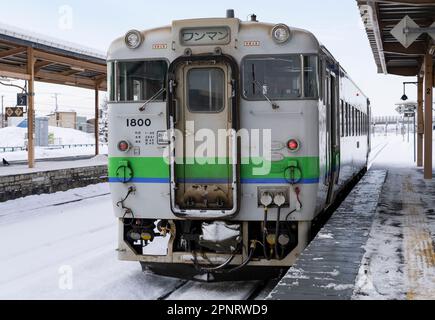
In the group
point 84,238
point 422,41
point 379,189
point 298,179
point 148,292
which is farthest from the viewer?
point 422,41

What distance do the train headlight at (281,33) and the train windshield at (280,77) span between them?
0.20 meters

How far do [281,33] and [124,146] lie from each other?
2.32 meters

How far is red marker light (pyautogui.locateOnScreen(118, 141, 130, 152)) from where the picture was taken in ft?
23.1

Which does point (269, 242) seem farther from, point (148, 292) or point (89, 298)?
point (89, 298)

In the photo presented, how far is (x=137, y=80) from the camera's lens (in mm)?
7074

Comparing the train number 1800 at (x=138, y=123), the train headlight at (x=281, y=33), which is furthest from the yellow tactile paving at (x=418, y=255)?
the train number 1800 at (x=138, y=123)

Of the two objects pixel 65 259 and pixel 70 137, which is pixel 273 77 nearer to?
pixel 65 259

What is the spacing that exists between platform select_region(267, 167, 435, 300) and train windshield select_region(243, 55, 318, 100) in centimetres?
177

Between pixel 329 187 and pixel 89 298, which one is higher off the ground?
pixel 329 187

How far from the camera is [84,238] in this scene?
1083 cm

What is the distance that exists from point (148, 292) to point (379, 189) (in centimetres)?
703

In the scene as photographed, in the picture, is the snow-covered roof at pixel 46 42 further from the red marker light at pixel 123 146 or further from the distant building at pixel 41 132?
the distant building at pixel 41 132

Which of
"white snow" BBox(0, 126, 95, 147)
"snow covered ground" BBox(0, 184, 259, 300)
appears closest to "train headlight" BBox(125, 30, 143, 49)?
"snow covered ground" BBox(0, 184, 259, 300)
